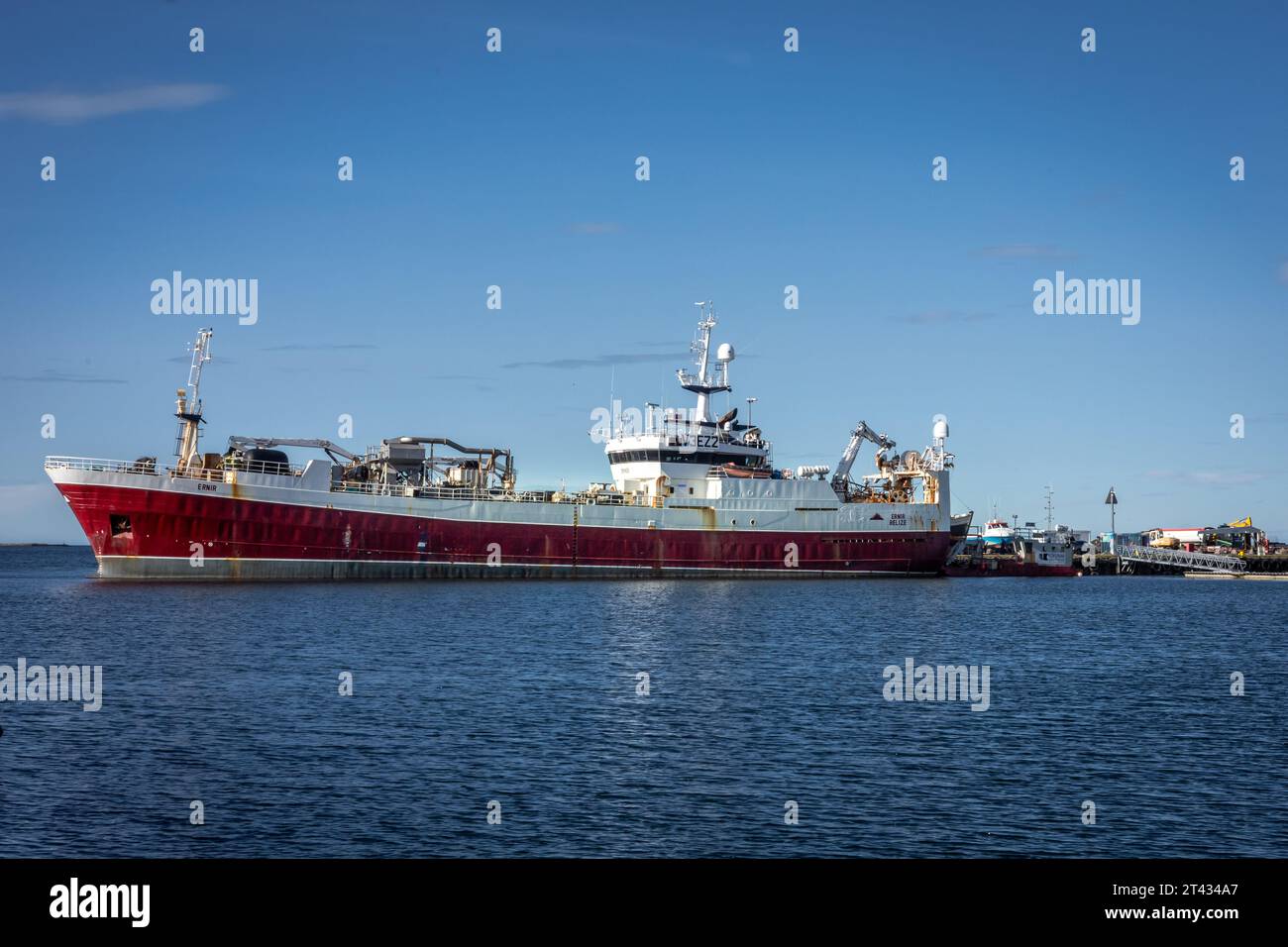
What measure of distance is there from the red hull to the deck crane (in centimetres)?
493

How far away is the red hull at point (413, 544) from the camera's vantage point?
213 ft

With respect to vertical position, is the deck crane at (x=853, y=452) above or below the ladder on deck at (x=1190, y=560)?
above

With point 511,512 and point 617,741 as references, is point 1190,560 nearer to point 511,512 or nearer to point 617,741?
point 511,512

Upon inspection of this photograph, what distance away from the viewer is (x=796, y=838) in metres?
19.0

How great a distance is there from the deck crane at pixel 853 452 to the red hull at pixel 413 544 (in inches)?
194

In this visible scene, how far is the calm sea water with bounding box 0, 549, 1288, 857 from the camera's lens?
19266 millimetres

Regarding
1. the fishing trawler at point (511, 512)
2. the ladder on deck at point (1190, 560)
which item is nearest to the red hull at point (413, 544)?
the fishing trawler at point (511, 512)

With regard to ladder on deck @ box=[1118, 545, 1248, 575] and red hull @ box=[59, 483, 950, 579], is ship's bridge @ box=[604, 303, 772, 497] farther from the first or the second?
ladder on deck @ box=[1118, 545, 1248, 575]

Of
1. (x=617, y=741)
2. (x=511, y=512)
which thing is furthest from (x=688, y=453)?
(x=617, y=741)

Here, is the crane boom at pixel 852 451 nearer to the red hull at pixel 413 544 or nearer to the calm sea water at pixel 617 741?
the red hull at pixel 413 544
